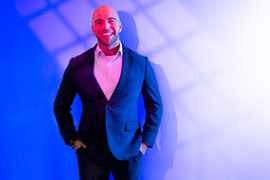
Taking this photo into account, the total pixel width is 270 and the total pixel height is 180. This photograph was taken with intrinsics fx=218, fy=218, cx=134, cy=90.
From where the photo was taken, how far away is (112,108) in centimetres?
146

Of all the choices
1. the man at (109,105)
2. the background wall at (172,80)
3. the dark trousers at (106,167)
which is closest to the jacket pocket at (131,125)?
the man at (109,105)

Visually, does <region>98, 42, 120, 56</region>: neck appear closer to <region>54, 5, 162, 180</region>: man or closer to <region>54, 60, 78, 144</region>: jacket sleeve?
<region>54, 5, 162, 180</region>: man

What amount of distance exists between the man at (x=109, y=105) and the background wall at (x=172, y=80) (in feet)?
1.01

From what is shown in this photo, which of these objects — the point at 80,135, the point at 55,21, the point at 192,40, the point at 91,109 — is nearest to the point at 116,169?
the point at 80,135

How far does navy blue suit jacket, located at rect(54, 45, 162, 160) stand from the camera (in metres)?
1.48

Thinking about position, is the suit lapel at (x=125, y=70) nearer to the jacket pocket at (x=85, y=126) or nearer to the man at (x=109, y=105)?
the man at (x=109, y=105)

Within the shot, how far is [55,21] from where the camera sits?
196 centimetres

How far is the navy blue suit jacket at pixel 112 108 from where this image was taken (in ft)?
4.84

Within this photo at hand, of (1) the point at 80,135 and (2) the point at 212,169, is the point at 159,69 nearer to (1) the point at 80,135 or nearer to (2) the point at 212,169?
(1) the point at 80,135

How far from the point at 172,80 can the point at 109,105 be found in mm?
634

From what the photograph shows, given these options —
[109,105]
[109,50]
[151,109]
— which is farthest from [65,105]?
[151,109]

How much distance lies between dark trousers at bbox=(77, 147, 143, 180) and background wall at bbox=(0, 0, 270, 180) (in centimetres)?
40

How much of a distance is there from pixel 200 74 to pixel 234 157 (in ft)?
2.40

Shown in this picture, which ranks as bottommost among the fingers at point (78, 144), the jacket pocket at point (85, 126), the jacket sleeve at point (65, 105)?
the fingers at point (78, 144)
